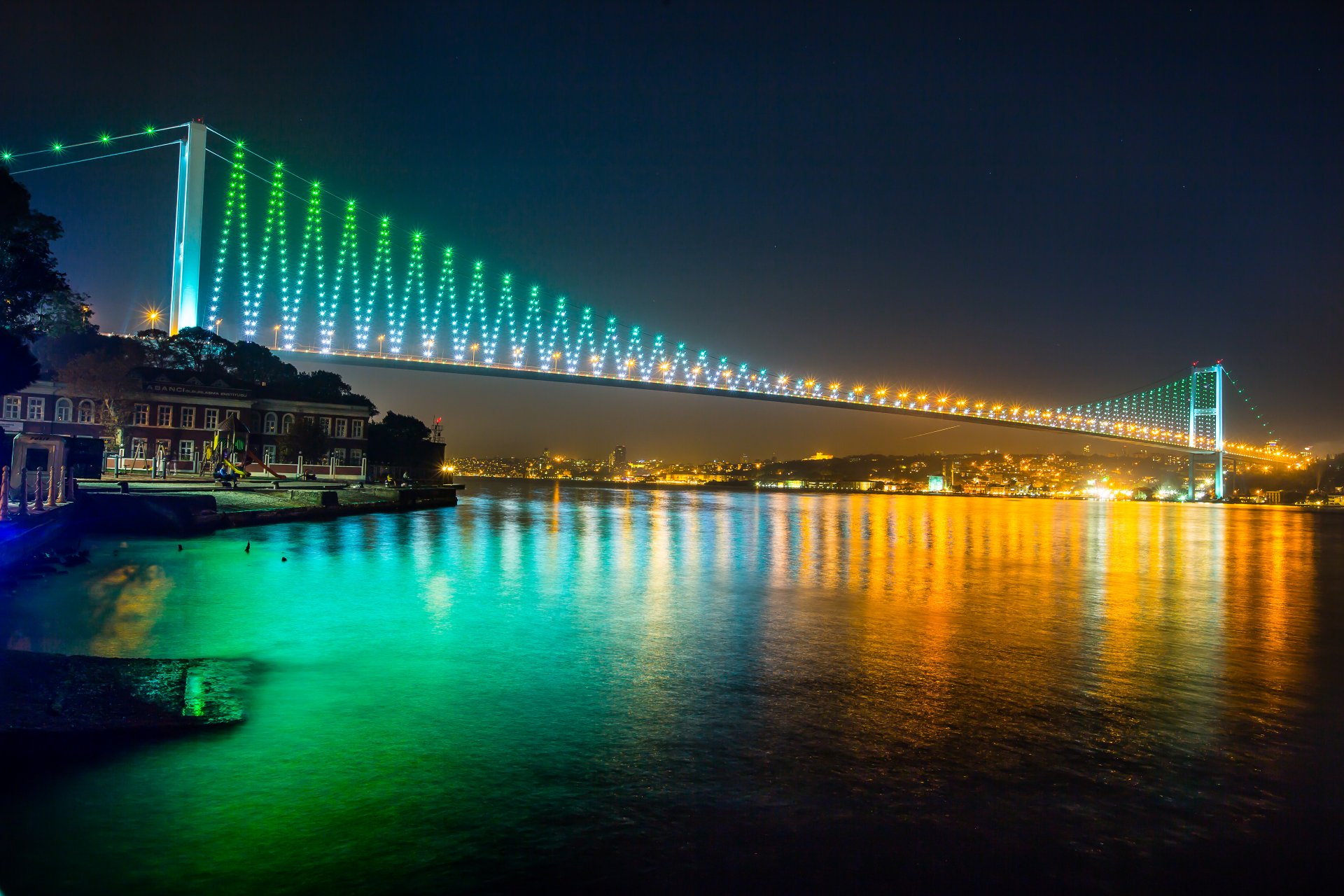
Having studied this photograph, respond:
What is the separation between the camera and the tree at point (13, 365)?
1603 centimetres

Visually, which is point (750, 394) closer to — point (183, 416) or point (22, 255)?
point (183, 416)

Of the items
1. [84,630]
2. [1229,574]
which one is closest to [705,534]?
[1229,574]

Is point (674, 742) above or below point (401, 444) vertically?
below

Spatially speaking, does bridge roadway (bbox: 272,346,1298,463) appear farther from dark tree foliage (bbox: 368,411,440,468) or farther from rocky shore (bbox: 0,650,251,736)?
rocky shore (bbox: 0,650,251,736)

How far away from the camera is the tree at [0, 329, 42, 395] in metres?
16.0

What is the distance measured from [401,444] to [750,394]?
2738 cm

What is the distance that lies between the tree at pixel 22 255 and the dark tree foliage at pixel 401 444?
4253cm

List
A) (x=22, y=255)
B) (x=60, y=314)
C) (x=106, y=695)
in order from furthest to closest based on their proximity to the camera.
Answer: (x=60, y=314), (x=22, y=255), (x=106, y=695)

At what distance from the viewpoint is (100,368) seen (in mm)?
36062

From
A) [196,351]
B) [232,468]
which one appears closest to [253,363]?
[196,351]

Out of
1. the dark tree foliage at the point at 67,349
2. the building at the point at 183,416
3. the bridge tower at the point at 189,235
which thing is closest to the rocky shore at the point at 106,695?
the dark tree foliage at the point at 67,349

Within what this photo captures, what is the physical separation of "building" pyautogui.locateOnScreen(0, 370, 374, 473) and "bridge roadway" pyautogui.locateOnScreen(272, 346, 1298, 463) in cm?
393

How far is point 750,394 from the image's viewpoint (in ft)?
234

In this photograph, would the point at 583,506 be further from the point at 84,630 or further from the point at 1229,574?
the point at 84,630
